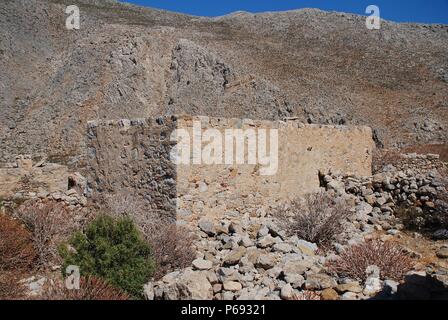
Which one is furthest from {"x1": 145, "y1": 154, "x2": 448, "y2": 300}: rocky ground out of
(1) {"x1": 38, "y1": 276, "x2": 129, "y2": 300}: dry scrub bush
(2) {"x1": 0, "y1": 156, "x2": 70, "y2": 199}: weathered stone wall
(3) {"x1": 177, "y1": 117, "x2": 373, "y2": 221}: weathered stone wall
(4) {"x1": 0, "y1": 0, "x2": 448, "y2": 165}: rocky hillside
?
(4) {"x1": 0, "y1": 0, "x2": 448, "y2": 165}: rocky hillside

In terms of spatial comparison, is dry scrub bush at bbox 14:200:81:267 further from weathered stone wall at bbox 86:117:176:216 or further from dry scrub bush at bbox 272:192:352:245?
dry scrub bush at bbox 272:192:352:245

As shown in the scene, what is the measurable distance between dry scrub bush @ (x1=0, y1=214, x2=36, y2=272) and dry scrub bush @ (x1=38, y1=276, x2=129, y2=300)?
1714 millimetres

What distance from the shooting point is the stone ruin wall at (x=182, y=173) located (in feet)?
23.9

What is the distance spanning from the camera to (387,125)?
27.6 m

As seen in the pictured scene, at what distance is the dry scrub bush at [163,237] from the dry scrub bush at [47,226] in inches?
29.6

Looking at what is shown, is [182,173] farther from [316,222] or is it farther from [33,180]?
[33,180]

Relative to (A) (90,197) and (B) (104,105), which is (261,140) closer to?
(A) (90,197)

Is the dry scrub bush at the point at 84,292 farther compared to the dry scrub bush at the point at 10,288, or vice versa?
the dry scrub bush at the point at 10,288

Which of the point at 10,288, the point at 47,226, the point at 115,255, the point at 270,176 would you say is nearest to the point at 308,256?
the point at 115,255

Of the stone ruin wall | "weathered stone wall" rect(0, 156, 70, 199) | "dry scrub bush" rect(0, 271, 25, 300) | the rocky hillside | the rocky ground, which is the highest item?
the rocky hillside

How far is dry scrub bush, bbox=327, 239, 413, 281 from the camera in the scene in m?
5.29

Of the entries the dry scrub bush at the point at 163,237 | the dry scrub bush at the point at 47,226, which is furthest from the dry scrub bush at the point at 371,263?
the dry scrub bush at the point at 47,226

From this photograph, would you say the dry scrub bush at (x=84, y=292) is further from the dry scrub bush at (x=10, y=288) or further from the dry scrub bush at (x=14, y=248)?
the dry scrub bush at (x=14, y=248)
